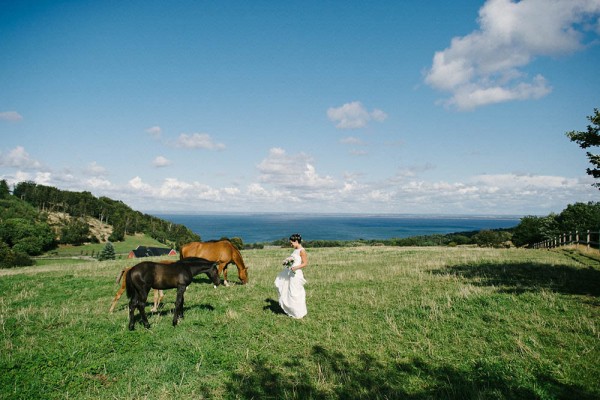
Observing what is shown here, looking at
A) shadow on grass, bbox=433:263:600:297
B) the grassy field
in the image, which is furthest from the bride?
shadow on grass, bbox=433:263:600:297

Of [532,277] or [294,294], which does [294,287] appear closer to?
[294,294]

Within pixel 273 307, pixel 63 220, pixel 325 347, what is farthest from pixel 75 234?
pixel 325 347

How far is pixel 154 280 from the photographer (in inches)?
366

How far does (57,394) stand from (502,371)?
8.47 metres

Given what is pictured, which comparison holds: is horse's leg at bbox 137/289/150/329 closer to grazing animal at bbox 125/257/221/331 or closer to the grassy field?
grazing animal at bbox 125/257/221/331

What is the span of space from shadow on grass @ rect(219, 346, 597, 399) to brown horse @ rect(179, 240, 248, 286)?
9298 mm

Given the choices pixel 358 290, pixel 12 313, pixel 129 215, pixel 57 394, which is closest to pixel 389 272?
pixel 358 290

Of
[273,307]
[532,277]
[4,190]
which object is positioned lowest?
[273,307]

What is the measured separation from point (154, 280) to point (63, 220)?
560 ft

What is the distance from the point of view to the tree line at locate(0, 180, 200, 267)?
9956 cm

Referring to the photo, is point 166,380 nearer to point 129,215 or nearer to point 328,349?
point 328,349

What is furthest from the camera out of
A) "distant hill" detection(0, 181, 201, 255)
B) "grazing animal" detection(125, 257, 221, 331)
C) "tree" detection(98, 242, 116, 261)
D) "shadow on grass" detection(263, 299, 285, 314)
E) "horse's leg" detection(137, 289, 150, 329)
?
"distant hill" detection(0, 181, 201, 255)

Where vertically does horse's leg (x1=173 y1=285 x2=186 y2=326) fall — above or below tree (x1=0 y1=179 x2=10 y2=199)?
below

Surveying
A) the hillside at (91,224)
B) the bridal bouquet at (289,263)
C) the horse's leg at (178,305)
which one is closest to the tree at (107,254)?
the hillside at (91,224)
